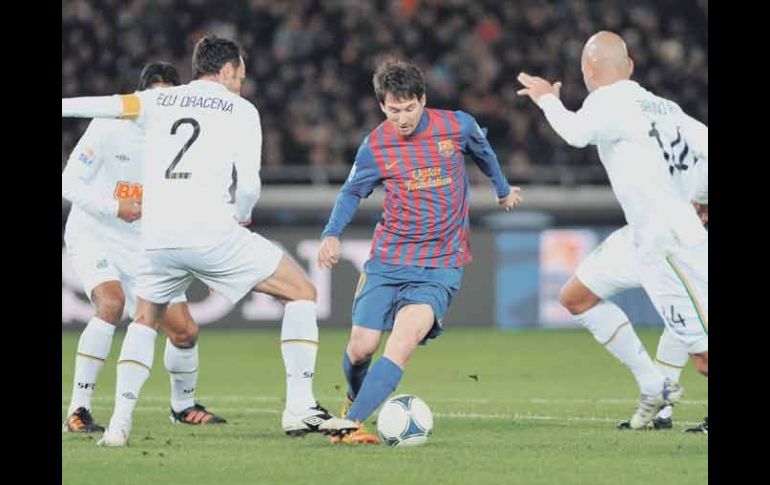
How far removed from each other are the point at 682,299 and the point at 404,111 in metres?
1.74

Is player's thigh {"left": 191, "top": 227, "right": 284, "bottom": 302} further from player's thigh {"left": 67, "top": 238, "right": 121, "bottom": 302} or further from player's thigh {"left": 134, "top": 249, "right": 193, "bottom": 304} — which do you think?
player's thigh {"left": 67, "top": 238, "right": 121, "bottom": 302}

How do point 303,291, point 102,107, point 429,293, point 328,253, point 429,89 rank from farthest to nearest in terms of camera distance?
point 429,89, point 429,293, point 303,291, point 328,253, point 102,107

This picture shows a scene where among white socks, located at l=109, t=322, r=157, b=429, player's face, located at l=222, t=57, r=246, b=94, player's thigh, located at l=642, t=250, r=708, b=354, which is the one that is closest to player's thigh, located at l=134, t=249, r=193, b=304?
white socks, located at l=109, t=322, r=157, b=429

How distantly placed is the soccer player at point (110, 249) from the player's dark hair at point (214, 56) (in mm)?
1029

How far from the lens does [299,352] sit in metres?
8.39

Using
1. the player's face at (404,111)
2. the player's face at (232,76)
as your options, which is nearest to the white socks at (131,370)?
the player's face at (232,76)

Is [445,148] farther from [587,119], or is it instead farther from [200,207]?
[200,207]

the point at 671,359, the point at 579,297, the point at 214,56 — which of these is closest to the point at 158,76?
the point at 214,56

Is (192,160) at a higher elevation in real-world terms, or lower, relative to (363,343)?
higher

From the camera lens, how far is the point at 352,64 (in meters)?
21.1

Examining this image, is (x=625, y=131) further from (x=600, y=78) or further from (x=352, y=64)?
(x=352, y=64)

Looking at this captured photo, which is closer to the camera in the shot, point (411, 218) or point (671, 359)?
point (411, 218)
